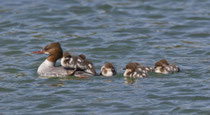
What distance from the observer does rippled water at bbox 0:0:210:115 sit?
831 centimetres

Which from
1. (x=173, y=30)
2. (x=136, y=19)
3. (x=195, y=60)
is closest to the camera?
(x=195, y=60)

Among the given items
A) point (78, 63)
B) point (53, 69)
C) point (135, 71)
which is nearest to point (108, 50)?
point (78, 63)

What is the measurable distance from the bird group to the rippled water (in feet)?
0.45

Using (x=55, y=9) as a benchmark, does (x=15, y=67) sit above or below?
below

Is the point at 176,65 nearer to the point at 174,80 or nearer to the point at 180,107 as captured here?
the point at 174,80

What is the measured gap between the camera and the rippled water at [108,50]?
27.3ft

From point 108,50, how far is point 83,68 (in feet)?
7.10

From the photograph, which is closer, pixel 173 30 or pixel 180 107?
pixel 180 107

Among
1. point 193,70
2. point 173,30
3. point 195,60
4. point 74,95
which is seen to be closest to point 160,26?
point 173,30

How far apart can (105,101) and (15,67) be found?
295 centimetres

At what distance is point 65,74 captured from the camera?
9992 mm

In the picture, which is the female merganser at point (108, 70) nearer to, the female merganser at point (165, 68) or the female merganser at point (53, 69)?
the female merganser at point (53, 69)

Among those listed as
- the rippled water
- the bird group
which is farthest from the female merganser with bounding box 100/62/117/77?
the rippled water

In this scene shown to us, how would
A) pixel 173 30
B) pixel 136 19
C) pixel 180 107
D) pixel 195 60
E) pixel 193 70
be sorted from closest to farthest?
pixel 180 107 → pixel 193 70 → pixel 195 60 → pixel 173 30 → pixel 136 19
